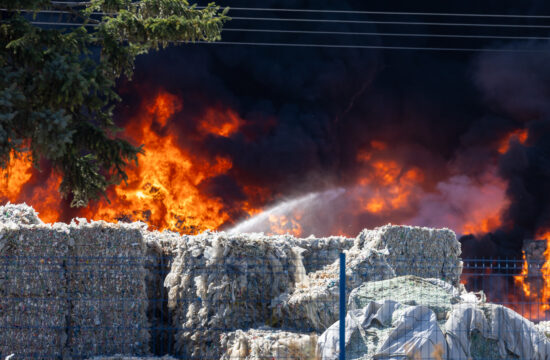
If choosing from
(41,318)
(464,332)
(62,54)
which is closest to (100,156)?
(62,54)

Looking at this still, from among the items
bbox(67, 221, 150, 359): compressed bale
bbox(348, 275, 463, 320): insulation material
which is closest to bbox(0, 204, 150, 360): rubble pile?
bbox(67, 221, 150, 359): compressed bale

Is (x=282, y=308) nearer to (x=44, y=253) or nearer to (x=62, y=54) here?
(x=44, y=253)

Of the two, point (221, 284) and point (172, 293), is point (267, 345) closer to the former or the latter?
point (221, 284)

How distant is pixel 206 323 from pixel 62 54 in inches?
218

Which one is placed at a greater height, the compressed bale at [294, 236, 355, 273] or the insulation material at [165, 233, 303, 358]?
the compressed bale at [294, 236, 355, 273]

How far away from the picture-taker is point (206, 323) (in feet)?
37.0

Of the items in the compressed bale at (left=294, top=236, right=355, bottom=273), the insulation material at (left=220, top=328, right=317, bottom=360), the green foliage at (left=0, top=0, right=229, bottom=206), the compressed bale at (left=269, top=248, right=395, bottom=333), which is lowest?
the insulation material at (left=220, top=328, right=317, bottom=360)

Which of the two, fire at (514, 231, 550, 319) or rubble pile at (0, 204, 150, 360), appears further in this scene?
rubble pile at (0, 204, 150, 360)

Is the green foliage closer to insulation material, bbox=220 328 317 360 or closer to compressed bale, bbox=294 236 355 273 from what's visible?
insulation material, bbox=220 328 317 360

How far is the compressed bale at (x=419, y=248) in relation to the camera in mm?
14779

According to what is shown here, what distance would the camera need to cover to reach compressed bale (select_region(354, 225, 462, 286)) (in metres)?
14.8

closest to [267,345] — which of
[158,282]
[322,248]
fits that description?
[158,282]

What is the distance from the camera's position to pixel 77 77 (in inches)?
346

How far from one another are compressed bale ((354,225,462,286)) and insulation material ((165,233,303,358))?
330 cm
